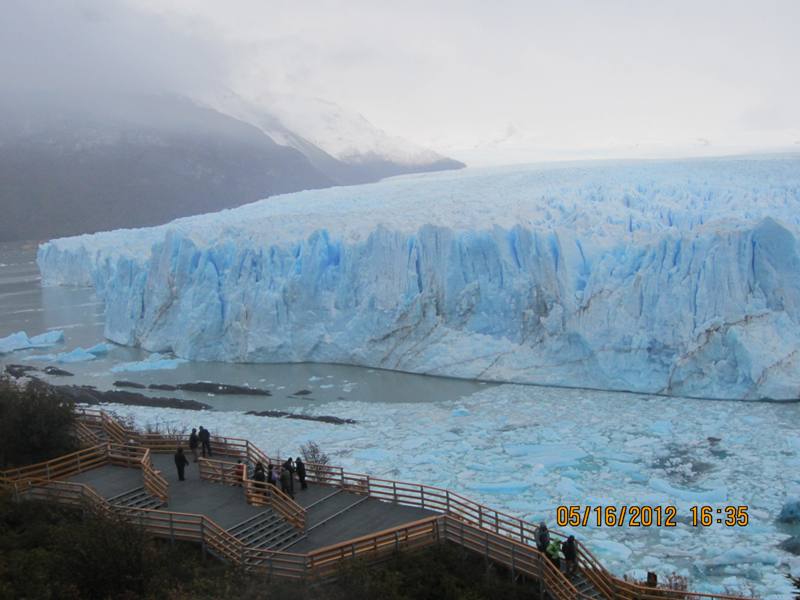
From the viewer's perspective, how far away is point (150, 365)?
1942cm

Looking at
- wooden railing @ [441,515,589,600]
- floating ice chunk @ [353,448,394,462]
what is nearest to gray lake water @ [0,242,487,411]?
floating ice chunk @ [353,448,394,462]

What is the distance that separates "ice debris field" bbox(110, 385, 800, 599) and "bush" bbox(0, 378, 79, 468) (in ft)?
11.5

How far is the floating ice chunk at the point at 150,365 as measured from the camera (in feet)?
63.3

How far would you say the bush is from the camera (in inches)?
377

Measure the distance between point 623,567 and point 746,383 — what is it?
713 cm

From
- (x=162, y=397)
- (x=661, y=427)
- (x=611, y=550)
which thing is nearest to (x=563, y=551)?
(x=611, y=550)

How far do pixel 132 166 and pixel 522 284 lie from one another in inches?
2134

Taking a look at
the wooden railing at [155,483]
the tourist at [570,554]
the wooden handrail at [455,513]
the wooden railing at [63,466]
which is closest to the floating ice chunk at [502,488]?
the wooden handrail at [455,513]

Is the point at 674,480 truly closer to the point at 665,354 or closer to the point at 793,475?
the point at 793,475

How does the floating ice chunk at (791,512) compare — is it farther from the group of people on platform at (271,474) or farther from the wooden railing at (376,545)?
the group of people on platform at (271,474)

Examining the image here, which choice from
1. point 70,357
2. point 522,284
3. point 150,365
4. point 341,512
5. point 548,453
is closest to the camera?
point 341,512

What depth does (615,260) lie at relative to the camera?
16.7 m

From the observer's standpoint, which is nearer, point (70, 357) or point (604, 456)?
point (604, 456)
